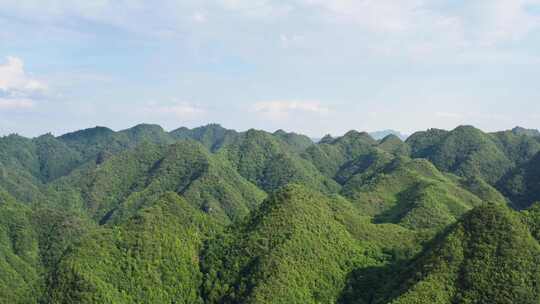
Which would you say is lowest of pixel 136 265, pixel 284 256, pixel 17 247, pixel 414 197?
pixel 17 247

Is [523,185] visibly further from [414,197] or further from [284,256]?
[284,256]

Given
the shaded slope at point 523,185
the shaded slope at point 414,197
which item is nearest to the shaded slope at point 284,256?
the shaded slope at point 414,197

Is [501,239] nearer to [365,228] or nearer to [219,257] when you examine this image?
[365,228]

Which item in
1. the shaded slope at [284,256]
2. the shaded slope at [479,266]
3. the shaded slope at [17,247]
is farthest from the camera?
the shaded slope at [17,247]

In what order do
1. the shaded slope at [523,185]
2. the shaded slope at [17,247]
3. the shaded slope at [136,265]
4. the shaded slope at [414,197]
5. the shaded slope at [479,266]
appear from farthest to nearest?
the shaded slope at [523,185] < the shaded slope at [414,197] < the shaded slope at [17,247] < the shaded slope at [136,265] < the shaded slope at [479,266]

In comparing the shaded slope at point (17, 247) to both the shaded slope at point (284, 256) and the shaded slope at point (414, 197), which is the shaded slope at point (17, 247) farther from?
the shaded slope at point (414, 197)

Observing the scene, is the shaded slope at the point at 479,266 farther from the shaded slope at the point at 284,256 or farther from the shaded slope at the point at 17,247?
the shaded slope at the point at 17,247

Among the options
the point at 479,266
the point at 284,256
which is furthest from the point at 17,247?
the point at 479,266

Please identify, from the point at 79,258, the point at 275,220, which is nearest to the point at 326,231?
the point at 275,220

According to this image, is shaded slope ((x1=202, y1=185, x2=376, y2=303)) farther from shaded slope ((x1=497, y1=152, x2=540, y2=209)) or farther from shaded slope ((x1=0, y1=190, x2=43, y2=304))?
shaded slope ((x1=497, y1=152, x2=540, y2=209))

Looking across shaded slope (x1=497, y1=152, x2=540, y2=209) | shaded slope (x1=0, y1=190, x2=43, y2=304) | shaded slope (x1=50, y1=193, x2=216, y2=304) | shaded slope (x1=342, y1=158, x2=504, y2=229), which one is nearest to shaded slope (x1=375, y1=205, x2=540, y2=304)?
shaded slope (x1=50, y1=193, x2=216, y2=304)

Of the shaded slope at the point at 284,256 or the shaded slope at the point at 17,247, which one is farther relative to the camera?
the shaded slope at the point at 17,247
